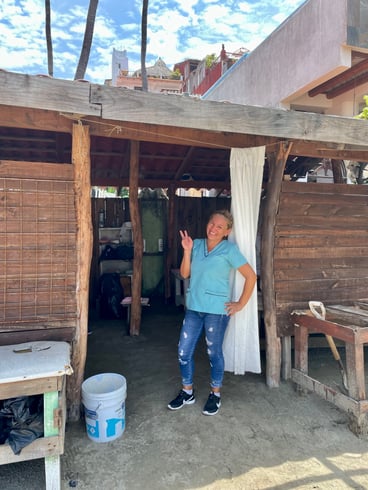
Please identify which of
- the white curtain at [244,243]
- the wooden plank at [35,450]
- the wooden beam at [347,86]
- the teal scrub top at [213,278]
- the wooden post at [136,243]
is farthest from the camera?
the wooden beam at [347,86]

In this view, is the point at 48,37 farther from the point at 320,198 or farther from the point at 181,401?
the point at 181,401

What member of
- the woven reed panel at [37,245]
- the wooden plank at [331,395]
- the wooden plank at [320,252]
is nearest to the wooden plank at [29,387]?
the woven reed panel at [37,245]

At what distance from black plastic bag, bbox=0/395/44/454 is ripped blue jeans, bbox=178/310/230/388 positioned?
119 cm

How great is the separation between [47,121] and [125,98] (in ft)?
2.53

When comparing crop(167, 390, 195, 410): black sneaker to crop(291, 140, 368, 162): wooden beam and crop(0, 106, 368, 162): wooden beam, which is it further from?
crop(291, 140, 368, 162): wooden beam

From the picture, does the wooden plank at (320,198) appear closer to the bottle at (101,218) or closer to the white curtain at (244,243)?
the white curtain at (244,243)

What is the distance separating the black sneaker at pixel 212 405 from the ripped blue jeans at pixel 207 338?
0.11 metres

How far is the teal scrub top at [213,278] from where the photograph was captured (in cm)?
289

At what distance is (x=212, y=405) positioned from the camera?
2.98 metres

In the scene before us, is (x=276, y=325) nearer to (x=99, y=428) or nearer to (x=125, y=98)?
(x=99, y=428)

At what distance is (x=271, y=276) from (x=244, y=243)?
49 centimetres

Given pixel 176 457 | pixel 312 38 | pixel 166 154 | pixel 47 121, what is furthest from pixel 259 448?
pixel 312 38

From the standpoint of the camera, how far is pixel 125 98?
7.93 ft

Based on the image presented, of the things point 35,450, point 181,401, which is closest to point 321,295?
point 181,401
